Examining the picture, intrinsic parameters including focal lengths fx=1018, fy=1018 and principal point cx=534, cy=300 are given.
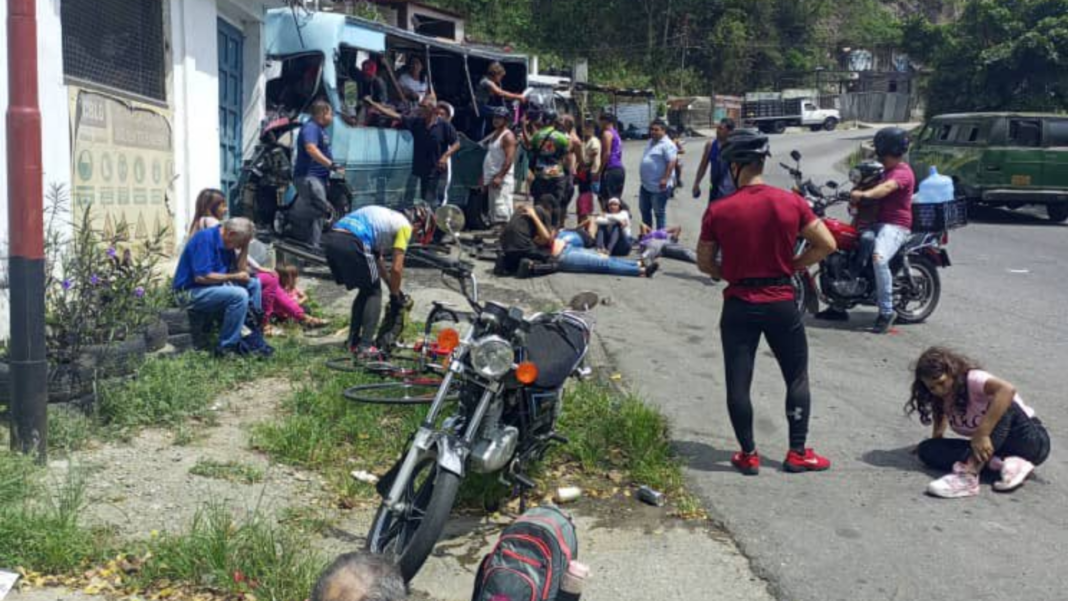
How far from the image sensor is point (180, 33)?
9375mm

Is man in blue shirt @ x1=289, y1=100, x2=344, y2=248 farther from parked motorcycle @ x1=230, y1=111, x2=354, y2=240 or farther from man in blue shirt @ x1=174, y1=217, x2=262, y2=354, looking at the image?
man in blue shirt @ x1=174, y1=217, x2=262, y2=354

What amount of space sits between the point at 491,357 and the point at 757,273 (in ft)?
5.83

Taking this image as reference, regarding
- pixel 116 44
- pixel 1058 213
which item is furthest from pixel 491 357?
pixel 1058 213

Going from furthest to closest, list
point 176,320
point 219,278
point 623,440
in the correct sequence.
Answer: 1. point 219,278
2. point 176,320
3. point 623,440

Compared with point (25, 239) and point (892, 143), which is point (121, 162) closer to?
point (25, 239)

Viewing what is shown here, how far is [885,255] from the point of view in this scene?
886 cm

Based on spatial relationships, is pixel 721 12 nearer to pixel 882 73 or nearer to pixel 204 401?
pixel 882 73

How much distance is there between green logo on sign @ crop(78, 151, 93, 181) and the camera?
750cm

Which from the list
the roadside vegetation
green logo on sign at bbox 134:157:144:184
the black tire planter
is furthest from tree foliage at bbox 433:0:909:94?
the roadside vegetation

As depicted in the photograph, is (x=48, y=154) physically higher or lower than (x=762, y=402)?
higher

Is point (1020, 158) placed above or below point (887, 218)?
above

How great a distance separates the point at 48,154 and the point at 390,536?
4.36 metres

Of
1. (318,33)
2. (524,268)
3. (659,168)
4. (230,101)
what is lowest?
(524,268)

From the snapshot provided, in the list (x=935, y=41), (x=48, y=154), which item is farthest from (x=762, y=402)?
(x=935, y=41)
